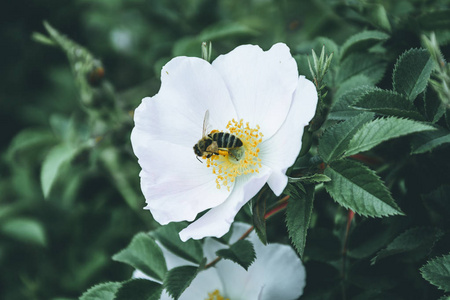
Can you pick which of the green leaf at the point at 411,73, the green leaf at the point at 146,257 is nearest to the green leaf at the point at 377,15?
the green leaf at the point at 411,73

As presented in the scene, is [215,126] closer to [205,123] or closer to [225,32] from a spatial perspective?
[205,123]

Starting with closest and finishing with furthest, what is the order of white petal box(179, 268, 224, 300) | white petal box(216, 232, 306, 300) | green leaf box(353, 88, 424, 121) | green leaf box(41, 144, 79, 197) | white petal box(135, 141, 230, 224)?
green leaf box(353, 88, 424, 121) → white petal box(135, 141, 230, 224) → white petal box(216, 232, 306, 300) → white petal box(179, 268, 224, 300) → green leaf box(41, 144, 79, 197)

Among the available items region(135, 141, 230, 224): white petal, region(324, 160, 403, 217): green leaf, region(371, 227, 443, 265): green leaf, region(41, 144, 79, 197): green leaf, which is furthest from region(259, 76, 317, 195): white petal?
region(41, 144, 79, 197): green leaf

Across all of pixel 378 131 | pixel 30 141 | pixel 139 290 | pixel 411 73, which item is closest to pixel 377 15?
pixel 411 73

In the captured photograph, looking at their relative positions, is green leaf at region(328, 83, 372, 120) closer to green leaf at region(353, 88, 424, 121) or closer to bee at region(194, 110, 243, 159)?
green leaf at region(353, 88, 424, 121)

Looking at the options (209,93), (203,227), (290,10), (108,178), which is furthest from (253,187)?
(290,10)

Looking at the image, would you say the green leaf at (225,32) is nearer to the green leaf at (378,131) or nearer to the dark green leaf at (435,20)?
the dark green leaf at (435,20)

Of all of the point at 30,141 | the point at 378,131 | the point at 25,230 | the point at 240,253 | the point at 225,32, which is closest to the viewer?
the point at 378,131
